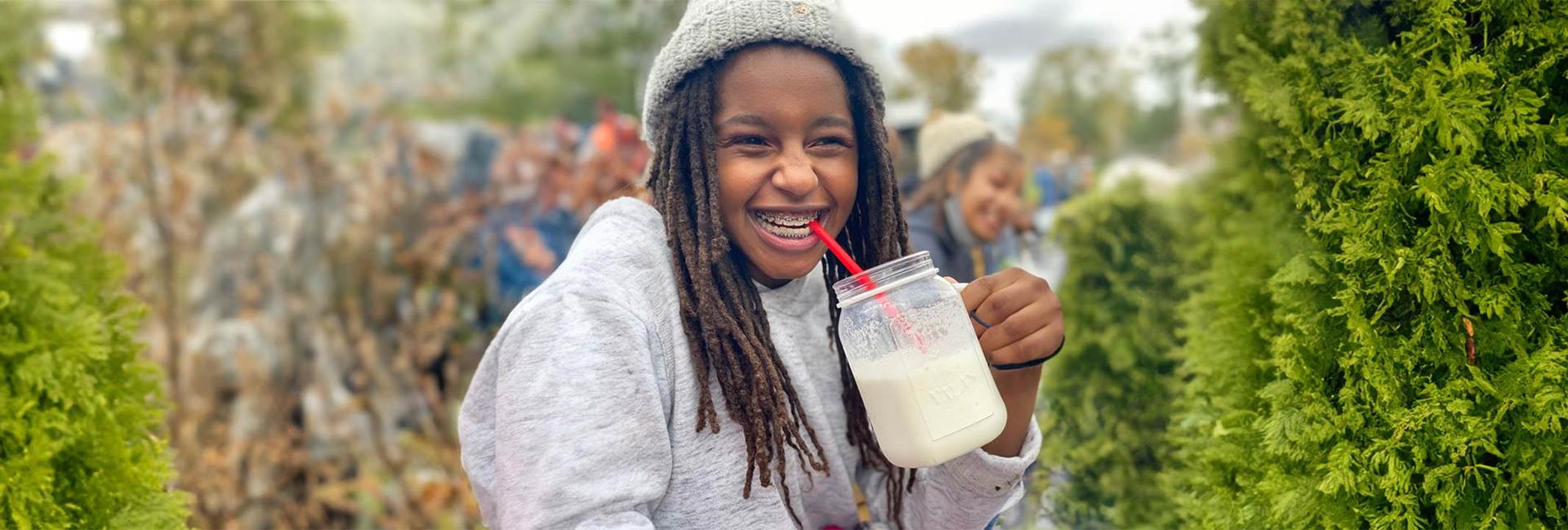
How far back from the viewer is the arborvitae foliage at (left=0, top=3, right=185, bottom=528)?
5.45ft

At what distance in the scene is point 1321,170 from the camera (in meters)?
1.67

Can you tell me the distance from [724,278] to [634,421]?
26 centimetres

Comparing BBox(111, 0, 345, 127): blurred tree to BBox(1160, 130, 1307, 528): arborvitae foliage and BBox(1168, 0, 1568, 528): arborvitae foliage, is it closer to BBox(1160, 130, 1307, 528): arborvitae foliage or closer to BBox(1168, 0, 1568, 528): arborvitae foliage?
BBox(1160, 130, 1307, 528): arborvitae foliage

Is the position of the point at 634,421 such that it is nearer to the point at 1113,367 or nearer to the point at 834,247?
the point at 834,247

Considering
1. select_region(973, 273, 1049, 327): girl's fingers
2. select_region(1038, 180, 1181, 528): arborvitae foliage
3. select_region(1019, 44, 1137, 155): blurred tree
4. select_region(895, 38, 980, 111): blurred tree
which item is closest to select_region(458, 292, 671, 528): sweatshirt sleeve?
select_region(973, 273, 1049, 327): girl's fingers

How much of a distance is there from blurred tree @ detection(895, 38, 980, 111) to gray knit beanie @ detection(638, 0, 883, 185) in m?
9.89

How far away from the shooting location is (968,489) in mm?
1670

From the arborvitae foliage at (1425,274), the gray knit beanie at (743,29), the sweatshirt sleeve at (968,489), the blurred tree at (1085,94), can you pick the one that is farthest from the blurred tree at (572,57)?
the blurred tree at (1085,94)

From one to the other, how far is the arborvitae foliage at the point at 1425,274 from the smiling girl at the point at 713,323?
0.47 m

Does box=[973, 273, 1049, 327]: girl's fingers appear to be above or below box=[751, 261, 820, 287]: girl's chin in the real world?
below

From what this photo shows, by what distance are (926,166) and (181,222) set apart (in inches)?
130

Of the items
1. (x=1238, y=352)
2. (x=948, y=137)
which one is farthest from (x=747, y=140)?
(x=948, y=137)

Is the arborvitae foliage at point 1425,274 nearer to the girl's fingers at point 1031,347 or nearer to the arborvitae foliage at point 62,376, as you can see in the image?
the girl's fingers at point 1031,347

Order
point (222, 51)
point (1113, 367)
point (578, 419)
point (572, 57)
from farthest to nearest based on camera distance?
point (572, 57)
point (222, 51)
point (1113, 367)
point (578, 419)
